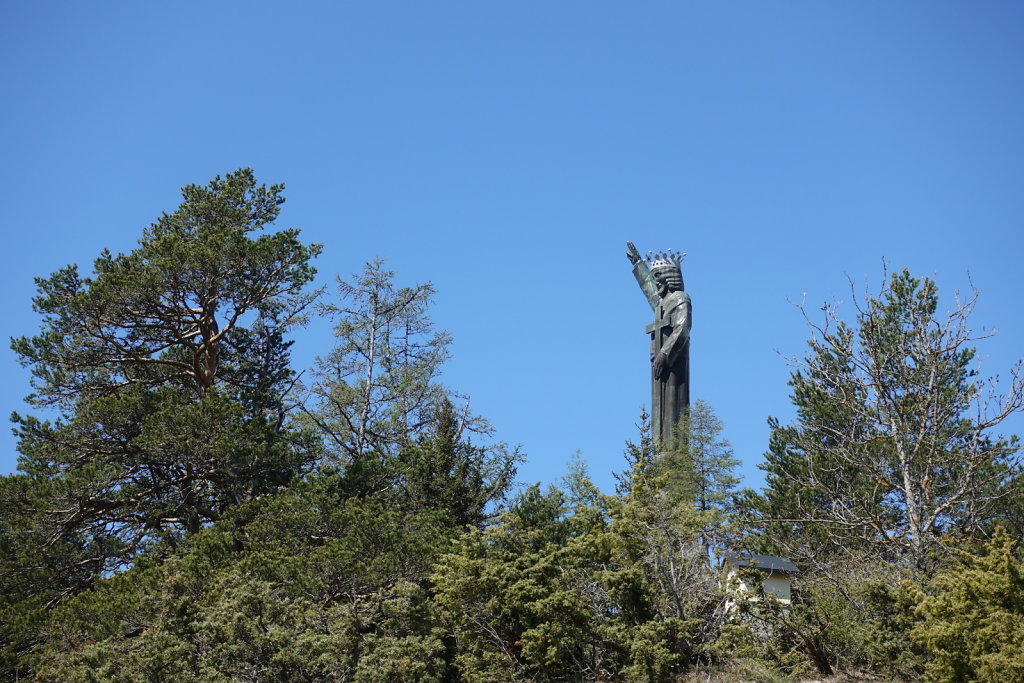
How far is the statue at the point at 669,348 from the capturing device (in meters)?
27.3

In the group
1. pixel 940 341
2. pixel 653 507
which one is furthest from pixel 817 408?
pixel 653 507

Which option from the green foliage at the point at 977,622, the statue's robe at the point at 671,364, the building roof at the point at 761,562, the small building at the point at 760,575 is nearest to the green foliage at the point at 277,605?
the small building at the point at 760,575

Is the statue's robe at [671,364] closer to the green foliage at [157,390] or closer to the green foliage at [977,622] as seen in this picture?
the green foliage at [157,390]

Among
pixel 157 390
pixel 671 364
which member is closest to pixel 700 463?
pixel 671 364

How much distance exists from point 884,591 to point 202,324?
14.2m

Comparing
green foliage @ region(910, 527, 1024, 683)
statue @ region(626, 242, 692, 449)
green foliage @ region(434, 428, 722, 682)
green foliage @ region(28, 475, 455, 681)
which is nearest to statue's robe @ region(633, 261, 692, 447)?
statue @ region(626, 242, 692, 449)

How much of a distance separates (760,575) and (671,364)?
11.2 metres

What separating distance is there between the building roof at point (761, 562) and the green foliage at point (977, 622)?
267 cm

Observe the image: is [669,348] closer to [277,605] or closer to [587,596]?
[587,596]

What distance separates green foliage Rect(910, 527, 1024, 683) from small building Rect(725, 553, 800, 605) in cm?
251

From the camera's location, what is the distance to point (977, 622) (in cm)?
1396

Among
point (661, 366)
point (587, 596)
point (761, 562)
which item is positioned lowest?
point (587, 596)

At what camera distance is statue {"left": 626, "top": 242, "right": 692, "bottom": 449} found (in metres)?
27.3

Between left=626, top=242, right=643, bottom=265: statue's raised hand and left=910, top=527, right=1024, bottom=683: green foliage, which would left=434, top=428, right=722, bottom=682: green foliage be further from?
left=626, top=242, right=643, bottom=265: statue's raised hand
